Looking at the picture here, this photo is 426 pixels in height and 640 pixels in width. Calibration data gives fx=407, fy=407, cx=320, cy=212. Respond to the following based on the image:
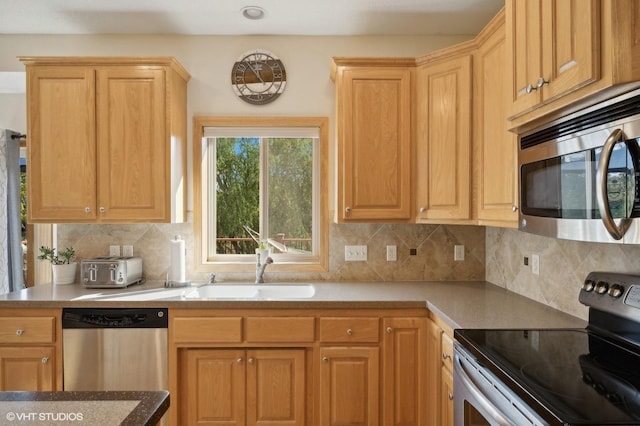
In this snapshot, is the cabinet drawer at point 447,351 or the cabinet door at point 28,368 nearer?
the cabinet drawer at point 447,351

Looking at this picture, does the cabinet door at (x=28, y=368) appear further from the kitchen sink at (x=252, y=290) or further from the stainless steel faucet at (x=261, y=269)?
the stainless steel faucet at (x=261, y=269)

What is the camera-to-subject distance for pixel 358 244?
2914 millimetres

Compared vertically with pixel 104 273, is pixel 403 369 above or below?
below

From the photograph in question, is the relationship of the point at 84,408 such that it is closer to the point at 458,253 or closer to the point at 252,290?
the point at 252,290

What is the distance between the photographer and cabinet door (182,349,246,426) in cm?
229

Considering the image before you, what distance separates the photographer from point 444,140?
2.45 metres

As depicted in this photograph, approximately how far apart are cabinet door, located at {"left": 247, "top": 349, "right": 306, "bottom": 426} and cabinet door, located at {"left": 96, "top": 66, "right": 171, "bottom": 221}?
111 centimetres

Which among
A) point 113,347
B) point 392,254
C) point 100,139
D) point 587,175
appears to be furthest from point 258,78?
point 587,175

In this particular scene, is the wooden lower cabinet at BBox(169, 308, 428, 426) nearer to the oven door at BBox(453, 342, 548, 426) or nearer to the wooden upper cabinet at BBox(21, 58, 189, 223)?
the oven door at BBox(453, 342, 548, 426)

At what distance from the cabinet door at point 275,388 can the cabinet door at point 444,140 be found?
3.91 feet

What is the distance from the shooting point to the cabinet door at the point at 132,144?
8.37 feet

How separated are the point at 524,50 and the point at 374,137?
3.78ft

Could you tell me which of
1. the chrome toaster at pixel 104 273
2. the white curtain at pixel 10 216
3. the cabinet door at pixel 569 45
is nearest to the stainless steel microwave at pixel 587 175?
the cabinet door at pixel 569 45
